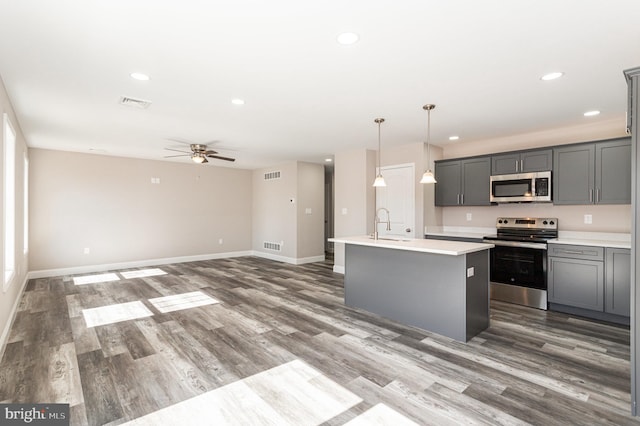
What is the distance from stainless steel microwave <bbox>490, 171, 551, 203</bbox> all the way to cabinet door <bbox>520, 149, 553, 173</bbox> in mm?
73

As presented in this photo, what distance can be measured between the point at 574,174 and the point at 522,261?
4.43 feet

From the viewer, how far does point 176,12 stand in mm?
1904

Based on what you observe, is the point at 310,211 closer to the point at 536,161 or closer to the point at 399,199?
the point at 399,199

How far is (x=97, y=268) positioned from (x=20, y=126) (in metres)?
3.32

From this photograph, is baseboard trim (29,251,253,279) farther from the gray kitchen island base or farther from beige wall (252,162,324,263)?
the gray kitchen island base

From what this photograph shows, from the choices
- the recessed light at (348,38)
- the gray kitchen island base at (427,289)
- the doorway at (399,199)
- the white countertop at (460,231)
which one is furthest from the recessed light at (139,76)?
the white countertop at (460,231)

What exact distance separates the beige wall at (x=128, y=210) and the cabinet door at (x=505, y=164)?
642 cm

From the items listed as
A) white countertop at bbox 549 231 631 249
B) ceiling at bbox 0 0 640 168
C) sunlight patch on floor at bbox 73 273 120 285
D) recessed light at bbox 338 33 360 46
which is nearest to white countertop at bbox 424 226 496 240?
white countertop at bbox 549 231 631 249

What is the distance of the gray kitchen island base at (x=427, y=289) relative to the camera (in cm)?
318

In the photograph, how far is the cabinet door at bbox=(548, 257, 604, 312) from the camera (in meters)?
3.75

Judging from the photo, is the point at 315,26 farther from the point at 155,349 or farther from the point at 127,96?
the point at 155,349

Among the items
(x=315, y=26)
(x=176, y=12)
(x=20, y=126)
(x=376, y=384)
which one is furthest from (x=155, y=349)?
(x=20, y=126)

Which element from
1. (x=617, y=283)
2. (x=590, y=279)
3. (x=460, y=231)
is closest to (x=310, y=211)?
(x=460, y=231)

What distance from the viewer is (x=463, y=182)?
530 cm
